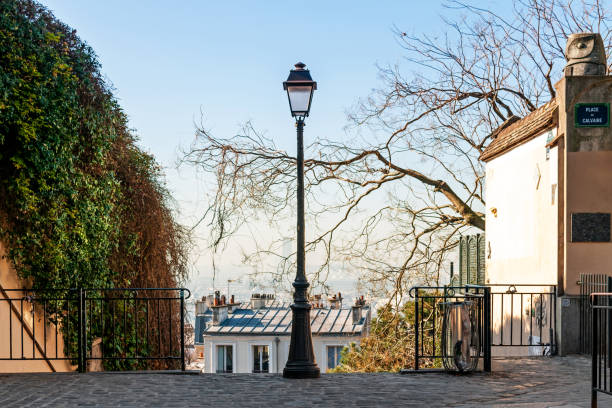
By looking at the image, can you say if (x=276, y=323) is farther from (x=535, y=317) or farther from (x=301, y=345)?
(x=301, y=345)

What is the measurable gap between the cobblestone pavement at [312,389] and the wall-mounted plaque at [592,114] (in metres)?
3.69

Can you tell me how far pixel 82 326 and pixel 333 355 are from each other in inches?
921

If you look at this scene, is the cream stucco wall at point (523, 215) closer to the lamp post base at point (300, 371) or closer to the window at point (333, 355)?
the lamp post base at point (300, 371)

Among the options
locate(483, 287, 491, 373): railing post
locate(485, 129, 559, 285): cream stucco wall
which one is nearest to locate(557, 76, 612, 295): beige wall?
locate(485, 129, 559, 285): cream stucco wall

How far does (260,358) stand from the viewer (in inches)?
1245

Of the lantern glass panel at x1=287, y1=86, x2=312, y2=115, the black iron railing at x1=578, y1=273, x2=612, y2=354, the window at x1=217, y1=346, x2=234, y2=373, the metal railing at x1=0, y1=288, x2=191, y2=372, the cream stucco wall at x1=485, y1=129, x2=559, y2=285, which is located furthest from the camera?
the window at x1=217, y1=346, x2=234, y2=373

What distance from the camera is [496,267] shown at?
44.9ft

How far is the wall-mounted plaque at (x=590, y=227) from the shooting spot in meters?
9.88

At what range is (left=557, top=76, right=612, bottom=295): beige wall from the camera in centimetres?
987

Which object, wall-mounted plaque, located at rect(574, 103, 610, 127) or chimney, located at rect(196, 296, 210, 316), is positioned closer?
wall-mounted plaque, located at rect(574, 103, 610, 127)

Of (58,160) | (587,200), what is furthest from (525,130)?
(58,160)

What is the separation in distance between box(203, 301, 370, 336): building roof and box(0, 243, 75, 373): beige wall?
21002 millimetres

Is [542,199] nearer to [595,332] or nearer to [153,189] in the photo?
[595,332]

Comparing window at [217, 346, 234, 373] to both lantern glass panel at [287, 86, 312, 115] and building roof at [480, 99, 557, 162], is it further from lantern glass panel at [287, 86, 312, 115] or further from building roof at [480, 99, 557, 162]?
lantern glass panel at [287, 86, 312, 115]
